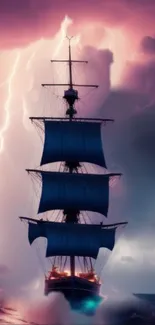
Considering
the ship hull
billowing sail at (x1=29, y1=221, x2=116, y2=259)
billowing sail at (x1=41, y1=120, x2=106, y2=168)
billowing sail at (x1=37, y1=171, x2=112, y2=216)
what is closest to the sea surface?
the ship hull

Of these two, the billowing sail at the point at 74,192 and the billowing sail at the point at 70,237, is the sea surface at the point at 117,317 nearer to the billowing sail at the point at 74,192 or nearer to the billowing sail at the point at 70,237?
the billowing sail at the point at 70,237

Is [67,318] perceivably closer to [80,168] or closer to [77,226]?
[77,226]

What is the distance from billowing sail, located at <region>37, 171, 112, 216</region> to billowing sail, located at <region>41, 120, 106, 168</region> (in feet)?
9.44

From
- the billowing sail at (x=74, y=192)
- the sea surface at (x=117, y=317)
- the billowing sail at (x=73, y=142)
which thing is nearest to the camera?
the sea surface at (x=117, y=317)

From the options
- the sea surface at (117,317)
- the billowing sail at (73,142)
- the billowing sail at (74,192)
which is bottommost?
the sea surface at (117,317)

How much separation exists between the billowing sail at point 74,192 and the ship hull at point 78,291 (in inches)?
386

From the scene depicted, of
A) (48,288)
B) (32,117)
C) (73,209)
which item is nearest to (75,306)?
(48,288)

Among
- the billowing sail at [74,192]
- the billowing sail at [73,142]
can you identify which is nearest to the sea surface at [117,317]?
the billowing sail at [74,192]

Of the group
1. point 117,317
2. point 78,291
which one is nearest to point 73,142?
point 78,291

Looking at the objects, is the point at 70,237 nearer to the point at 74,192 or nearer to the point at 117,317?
the point at 74,192

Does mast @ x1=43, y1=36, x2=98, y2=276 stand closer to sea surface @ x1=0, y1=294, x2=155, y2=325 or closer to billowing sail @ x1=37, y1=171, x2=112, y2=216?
billowing sail @ x1=37, y1=171, x2=112, y2=216

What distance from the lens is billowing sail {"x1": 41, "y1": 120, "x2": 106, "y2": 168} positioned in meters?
130

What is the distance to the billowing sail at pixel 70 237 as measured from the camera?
125 m

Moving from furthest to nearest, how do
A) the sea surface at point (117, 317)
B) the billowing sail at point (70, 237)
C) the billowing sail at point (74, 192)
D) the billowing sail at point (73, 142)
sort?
the billowing sail at point (73, 142)
the billowing sail at point (74, 192)
the billowing sail at point (70, 237)
the sea surface at point (117, 317)
